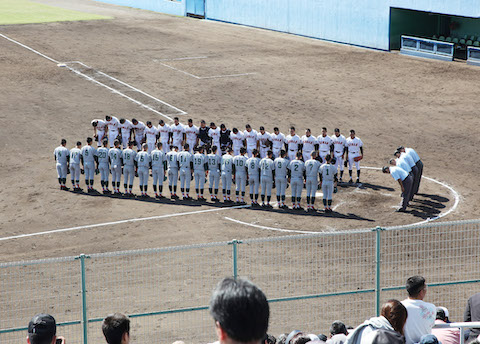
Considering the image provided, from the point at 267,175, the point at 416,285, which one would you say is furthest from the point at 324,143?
the point at 416,285

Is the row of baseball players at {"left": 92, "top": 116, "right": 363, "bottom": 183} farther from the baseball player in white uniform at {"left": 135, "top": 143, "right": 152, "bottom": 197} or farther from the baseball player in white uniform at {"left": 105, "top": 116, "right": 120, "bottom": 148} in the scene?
the baseball player in white uniform at {"left": 135, "top": 143, "right": 152, "bottom": 197}

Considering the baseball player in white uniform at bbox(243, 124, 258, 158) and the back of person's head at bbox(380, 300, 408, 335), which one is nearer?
the back of person's head at bbox(380, 300, 408, 335)

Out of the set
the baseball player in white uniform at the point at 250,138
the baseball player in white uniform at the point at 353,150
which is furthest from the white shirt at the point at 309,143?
the baseball player in white uniform at the point at 250,138

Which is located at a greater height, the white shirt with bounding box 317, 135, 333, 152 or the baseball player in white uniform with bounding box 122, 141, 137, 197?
the white shirt with bounding box 317, 135, 333, 152

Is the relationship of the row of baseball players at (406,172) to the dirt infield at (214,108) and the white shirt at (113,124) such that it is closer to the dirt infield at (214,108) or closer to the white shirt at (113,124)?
the dirt infield at (214,108)

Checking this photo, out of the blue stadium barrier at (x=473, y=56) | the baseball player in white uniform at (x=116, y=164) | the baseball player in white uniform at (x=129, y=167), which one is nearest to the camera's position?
the baseball player in white uniform at (x=129, y=167)

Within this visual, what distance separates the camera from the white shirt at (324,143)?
72.5 feet

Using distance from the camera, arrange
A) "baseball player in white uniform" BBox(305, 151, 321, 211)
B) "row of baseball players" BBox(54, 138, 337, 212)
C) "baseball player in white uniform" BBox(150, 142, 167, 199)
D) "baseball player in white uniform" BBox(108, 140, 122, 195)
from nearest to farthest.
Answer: "baseball player in white uniform" BBox(305, 151, 321, 211) → "row of baseball players" BBox(54, 138, 337, 212) → "baseball player in white uniform" BBox(150, 142, 167, 199) → "baseball player in white uniform" BBox(108, 140, 122, 195)

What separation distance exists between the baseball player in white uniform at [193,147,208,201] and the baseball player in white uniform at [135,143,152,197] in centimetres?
131

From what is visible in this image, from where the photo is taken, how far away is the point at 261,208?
2014cm

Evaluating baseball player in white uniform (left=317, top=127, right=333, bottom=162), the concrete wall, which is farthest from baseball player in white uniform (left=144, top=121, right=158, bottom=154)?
the concrete wall

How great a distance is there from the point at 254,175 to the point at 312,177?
1553mm

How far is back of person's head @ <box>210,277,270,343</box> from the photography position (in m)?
3.88

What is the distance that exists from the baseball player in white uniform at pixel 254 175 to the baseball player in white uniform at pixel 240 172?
195 mm
